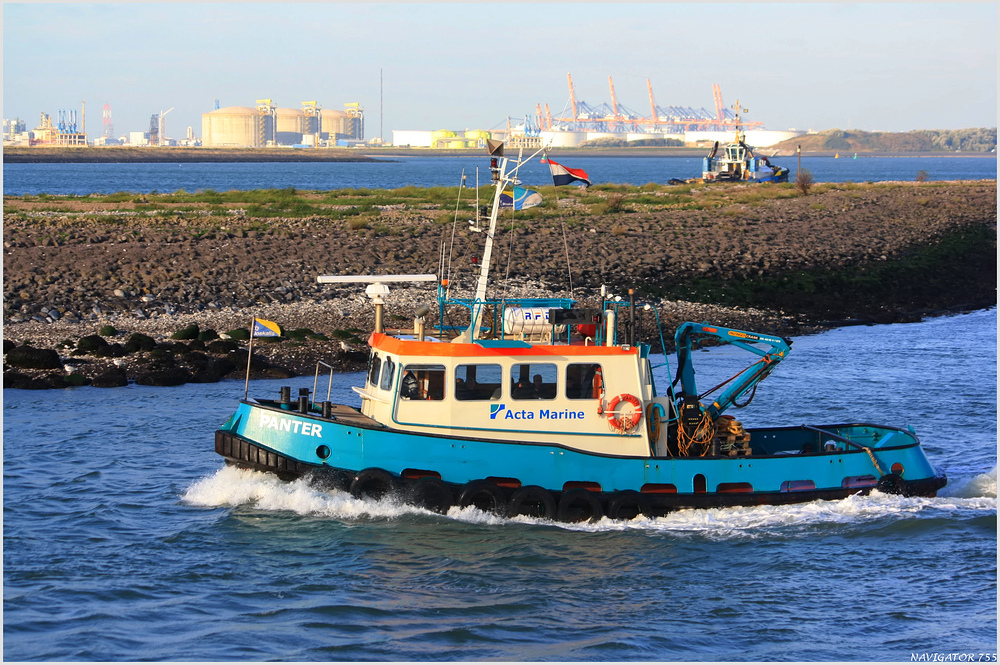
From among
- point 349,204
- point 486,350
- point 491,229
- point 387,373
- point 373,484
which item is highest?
point 349,204

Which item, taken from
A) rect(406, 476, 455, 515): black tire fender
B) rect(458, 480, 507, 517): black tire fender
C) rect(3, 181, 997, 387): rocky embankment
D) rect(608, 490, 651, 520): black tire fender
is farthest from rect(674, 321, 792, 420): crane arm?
rect(3, 181, 997, 387): rocky embankment

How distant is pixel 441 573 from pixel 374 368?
127 inches

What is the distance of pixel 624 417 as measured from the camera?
1352cm

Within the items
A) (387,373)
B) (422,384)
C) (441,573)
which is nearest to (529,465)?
(422,384)

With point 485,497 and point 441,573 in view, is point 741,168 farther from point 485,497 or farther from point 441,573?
point 441,573

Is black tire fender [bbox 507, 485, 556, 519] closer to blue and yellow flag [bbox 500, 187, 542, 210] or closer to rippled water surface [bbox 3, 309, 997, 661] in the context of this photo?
rippled water surface [bbox 3, 309, 997, 661]

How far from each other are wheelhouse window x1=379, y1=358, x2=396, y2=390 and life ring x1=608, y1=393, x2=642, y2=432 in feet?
9.34

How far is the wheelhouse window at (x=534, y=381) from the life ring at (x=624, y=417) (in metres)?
0.77

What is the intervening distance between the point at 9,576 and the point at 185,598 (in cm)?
222

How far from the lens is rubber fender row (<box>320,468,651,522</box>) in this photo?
43.5 feet

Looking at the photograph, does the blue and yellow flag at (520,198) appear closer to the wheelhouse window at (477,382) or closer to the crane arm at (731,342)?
the wheelhouse window at (477,382)

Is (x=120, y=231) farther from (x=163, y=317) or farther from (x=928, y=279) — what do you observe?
(x=928, y=279)

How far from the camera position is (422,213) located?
4366cm

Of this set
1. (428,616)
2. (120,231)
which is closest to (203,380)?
(428,616)
